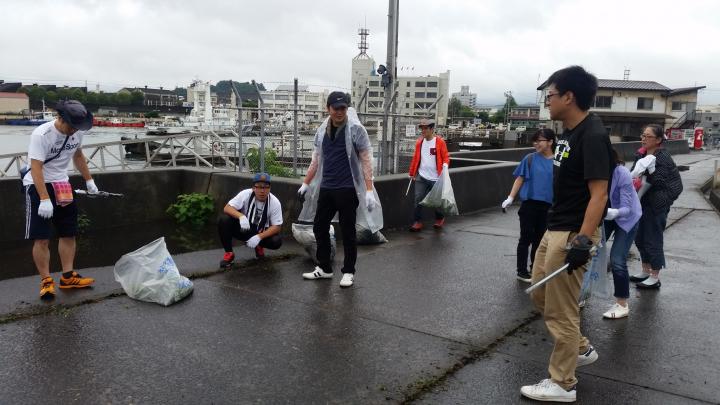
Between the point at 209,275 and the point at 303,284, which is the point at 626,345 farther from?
the point at 209,275

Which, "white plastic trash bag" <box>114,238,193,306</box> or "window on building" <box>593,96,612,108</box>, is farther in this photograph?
"window on building" <box>593,96,612,108</box>

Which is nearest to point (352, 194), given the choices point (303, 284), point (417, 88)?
point (303, 284)

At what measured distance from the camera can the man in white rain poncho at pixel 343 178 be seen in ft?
17.0

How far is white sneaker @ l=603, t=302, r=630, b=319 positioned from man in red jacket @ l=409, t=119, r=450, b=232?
141 inches

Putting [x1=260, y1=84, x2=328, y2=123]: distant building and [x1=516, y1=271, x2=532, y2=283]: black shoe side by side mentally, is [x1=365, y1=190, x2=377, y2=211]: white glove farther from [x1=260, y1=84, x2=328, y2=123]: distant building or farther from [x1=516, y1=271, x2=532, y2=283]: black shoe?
[x1=260, y1=84, x2=328, y2=123]: distant building

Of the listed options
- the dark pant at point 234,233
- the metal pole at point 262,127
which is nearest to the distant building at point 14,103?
the metal pole at point 262,127

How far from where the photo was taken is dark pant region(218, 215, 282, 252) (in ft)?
19.1

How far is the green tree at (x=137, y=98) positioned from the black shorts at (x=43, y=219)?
9817cm

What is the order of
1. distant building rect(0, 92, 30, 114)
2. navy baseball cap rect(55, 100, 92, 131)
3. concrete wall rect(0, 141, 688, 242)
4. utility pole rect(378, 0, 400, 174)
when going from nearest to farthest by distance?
navy baseball cap rect(55, 100, 92, 131) < concrete wall rect(0, 141, 688, 242) < utility pole rect(378, 0, 400, 174) < distant building rect(0, 92, 30, 114)

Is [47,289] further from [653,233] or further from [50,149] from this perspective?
[653,233]

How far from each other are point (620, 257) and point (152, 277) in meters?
3.94

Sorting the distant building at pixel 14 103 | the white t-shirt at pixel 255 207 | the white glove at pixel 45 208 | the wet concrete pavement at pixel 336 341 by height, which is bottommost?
the wet concrete pavement at pixel 336 341

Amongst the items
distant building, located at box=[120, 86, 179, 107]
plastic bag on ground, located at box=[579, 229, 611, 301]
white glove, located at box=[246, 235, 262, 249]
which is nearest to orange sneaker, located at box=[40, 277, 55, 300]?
white glove, located at box=[246, 235, 262, 249]

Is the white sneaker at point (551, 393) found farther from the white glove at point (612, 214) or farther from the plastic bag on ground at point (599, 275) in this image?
the white glove at point (612, 214)
